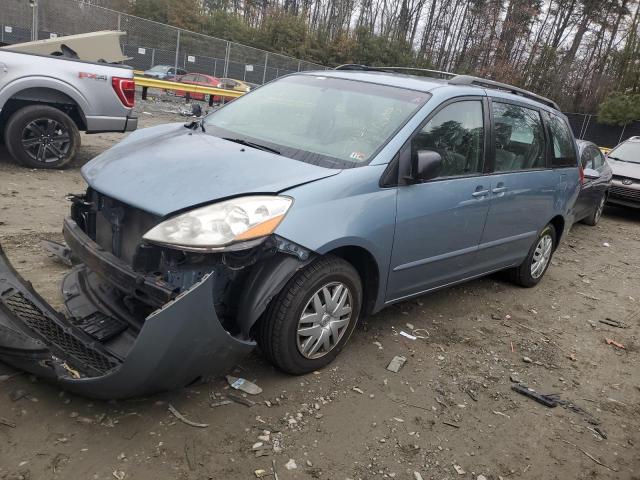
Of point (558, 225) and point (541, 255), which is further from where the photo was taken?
point (558, 225)

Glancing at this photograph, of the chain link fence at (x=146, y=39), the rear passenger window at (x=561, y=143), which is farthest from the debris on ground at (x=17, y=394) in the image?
the chain link fence at (x=146, y=39)

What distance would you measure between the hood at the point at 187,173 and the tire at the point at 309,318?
1.73 feet

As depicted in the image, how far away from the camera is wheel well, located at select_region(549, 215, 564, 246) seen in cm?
536

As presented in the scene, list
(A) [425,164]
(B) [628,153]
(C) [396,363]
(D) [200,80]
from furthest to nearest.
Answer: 1. (D) [200,80]
2. (B) [628,153]
3. (C) [396,363]
4. (A) [425,164]

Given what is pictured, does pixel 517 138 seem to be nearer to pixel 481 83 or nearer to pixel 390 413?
pixel 481 83

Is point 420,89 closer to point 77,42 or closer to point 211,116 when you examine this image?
point 211,116

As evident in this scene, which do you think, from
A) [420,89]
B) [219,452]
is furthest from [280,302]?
[420,89]

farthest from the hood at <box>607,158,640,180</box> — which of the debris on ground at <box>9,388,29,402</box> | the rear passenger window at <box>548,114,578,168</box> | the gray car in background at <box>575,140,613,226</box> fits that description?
the debris on ground at <box>9,388,29,402</box>

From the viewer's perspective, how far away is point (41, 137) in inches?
270

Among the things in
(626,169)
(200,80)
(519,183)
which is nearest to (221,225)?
(519,183)

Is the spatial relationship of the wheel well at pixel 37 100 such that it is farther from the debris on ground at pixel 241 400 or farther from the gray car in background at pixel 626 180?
the gray car in background at pixel 626 180

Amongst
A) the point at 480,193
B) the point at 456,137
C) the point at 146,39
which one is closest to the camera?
the point at 456,137

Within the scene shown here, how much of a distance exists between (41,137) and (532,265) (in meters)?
6.19

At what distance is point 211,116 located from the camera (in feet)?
13.5
